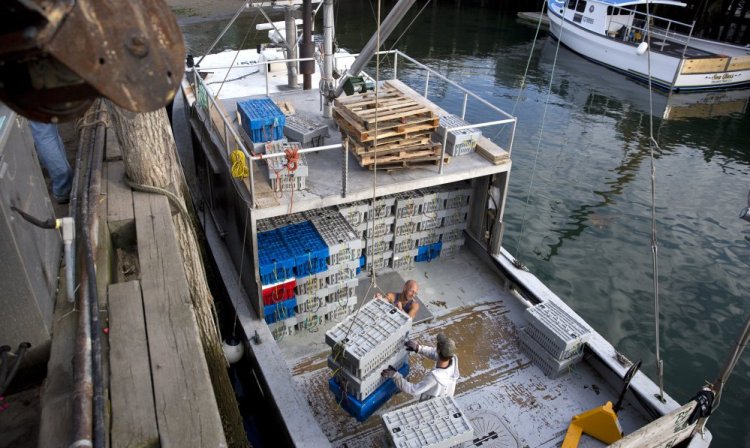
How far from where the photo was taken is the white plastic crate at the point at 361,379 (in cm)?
696

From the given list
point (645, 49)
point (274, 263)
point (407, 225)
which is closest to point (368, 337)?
point (274, 263)

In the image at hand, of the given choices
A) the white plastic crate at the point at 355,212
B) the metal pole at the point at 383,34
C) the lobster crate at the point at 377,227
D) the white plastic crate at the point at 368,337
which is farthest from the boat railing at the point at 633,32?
the white plastic crate at the point at 368,337

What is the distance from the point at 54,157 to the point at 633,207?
15.7 m

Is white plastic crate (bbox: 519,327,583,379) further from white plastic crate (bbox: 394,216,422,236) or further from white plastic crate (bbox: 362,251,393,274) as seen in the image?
white plastic crate (bbox: 362,251,393,274)

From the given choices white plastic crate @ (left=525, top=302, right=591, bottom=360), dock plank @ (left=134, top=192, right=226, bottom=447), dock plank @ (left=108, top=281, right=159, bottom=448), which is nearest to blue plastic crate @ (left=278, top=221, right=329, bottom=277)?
dock plank @ (left=134, top=192, right=226, bottom=447)

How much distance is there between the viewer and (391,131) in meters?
8.91


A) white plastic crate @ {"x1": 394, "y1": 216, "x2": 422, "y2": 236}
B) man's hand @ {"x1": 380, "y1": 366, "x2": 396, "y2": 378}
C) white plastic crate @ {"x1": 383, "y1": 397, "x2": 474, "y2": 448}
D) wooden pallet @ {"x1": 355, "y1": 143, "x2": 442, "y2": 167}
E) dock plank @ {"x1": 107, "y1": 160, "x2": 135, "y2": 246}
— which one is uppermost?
dock plank @ {"x1": 107, "y1": 160, "x2": 135, "y2": 246}

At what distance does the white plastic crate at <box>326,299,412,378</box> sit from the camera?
6766 mm

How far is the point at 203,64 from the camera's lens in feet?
58.4

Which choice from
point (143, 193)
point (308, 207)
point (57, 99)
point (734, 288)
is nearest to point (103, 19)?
point (57, 99)

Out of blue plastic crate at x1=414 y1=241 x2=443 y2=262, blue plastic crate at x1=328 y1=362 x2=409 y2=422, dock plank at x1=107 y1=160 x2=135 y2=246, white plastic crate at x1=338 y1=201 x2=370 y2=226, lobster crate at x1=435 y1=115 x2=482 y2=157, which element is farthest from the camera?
blue plastic crate at x1=414 y1=241 x2=443 y2=262

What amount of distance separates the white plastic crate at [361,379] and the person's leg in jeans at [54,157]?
165 inches

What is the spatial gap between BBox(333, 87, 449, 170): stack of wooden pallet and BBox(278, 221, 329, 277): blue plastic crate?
1.56 metres

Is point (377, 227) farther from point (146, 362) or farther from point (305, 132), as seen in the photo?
point (146, 362)
